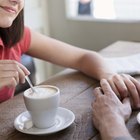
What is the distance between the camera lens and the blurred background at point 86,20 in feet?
7.39

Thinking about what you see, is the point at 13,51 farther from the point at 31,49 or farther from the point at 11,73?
the point at 11,73

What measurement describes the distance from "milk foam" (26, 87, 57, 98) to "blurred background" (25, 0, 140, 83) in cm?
141

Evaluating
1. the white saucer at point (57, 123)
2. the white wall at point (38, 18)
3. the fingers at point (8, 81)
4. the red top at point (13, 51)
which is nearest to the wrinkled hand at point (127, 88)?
the white saucer at point (57, 123)

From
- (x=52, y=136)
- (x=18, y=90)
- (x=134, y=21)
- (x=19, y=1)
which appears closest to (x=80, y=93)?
(x=52, y=136)

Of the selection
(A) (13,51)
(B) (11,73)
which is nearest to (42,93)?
(B) (11,73)

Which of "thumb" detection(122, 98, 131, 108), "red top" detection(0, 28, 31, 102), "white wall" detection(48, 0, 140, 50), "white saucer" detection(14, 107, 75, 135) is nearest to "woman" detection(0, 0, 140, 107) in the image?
"red top" detection(0, 28, 31, 102)

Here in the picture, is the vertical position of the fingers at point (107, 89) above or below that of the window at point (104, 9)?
above

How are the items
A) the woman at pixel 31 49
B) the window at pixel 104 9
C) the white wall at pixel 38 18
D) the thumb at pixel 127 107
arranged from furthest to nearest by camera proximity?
1. the white wall at pixel 38 18
2. the window at pixel 104 9
3. the woman at pixel 31 49
4. the thumb at pixel 127 107

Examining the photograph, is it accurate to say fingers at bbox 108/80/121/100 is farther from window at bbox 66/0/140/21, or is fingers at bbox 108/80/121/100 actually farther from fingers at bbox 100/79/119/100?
window at bbox 66/0/140/21

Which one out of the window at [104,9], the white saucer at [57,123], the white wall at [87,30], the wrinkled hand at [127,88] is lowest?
the white wall at [87,30]

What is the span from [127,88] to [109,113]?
0.60 feet

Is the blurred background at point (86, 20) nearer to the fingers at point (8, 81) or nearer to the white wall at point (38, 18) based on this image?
the white wall at point (38, 18)

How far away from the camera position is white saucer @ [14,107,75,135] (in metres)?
0.87

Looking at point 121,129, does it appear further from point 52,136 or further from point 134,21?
point 134,21
